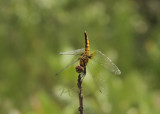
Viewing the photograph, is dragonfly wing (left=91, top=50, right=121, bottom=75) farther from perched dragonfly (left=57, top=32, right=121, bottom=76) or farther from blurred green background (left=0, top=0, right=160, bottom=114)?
blurred green background (left=0, top=0, right=160, bottom=114)

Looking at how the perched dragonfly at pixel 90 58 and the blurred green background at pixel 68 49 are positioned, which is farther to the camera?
the blurred green background at pixel 68 49

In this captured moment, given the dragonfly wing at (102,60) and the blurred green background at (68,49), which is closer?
the dragonfly wing at (102,60)

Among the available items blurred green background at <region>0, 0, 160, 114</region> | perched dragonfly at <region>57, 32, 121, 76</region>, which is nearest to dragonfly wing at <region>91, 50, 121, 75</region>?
perched dragonfly at <region>57, 32, 121, 76</region>

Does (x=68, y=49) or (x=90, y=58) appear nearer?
(x=90, y=58)

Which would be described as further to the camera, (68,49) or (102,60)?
(68,49)

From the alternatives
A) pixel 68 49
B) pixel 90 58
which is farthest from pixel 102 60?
pixel 68 49

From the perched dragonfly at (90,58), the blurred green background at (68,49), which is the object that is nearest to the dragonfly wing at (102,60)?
the perched dragonfly at (90,58)

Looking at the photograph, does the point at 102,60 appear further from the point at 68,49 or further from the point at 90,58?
the point at 68,49

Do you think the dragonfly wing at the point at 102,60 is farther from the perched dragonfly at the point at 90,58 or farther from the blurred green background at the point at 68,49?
the blurred green background at the point at 68,49
